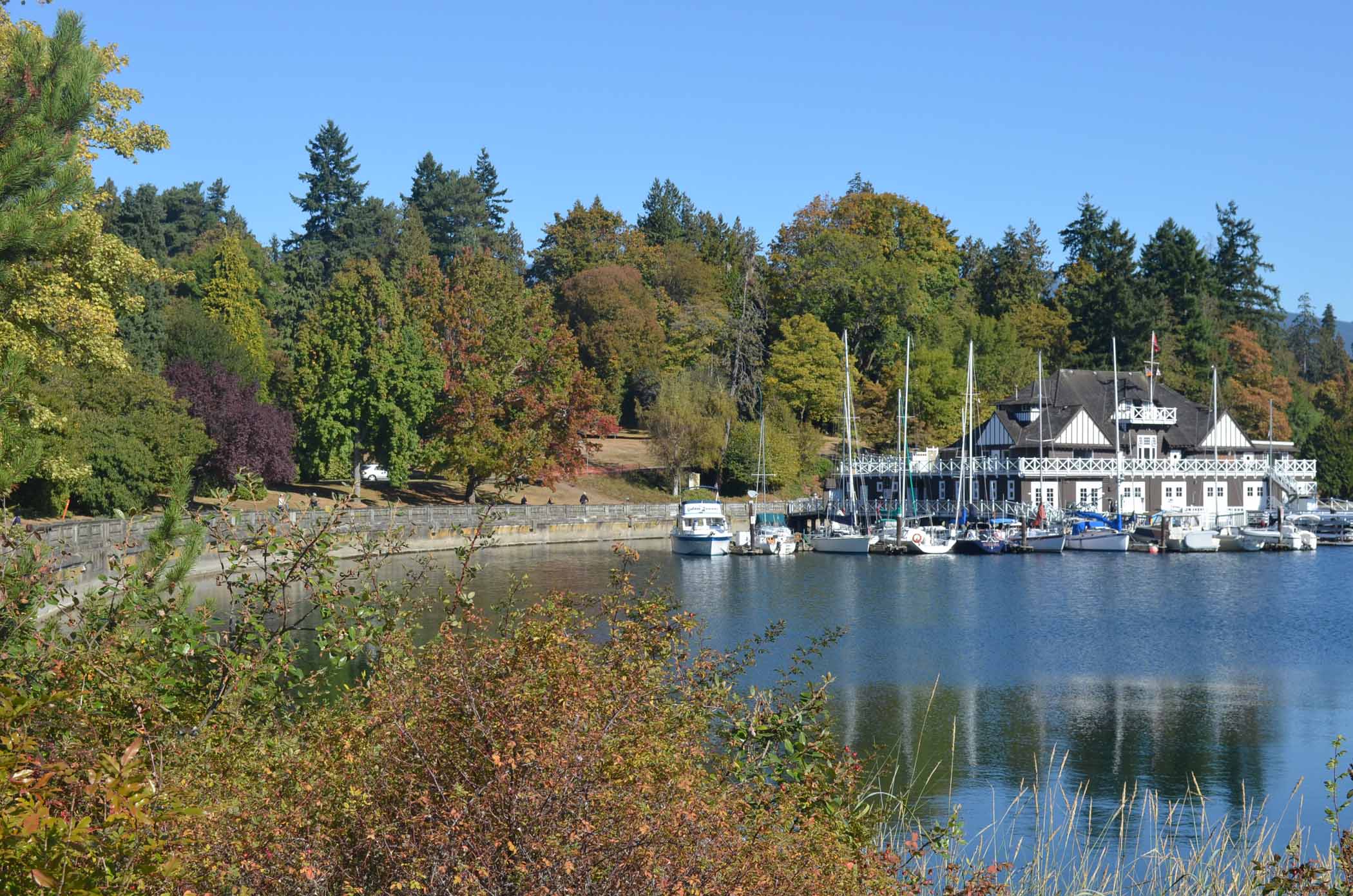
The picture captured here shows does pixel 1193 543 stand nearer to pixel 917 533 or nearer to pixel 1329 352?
pixel 917 533

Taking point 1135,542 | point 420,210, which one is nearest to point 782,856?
point 1135,542

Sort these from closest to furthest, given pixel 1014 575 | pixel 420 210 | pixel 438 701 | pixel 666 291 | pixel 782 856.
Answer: pixel 438 701
pixel 782 856
pixel 1014 575
pixel 666 291
pixel 420 210

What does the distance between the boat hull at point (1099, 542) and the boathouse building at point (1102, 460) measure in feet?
20.1

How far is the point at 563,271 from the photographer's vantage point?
105562mm

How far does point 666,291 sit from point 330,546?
9579 cm

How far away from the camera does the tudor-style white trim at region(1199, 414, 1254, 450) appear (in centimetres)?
7912

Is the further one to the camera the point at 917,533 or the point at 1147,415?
the point at 1147,415

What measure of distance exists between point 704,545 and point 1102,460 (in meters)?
24.2

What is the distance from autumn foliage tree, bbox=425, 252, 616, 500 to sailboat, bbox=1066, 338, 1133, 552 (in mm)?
25268

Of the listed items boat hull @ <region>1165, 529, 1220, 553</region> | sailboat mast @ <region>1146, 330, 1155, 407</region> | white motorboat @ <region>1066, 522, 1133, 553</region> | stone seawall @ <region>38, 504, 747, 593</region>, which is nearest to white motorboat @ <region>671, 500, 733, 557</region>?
stone seawall @ <region>38, 504, 747, 593</region>

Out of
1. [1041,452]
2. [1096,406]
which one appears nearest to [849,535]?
[1041,452]

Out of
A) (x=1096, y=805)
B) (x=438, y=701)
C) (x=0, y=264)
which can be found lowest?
(x=1096, y=805)

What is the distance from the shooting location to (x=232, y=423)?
5816 cm

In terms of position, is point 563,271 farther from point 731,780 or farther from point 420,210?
point 731,780
